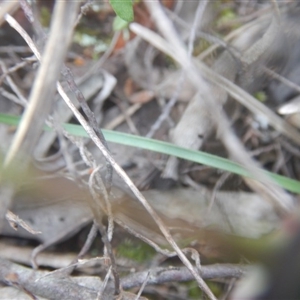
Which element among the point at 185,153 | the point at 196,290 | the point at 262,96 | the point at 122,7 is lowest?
the point at 196,290

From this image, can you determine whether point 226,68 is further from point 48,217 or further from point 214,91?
point 48,217

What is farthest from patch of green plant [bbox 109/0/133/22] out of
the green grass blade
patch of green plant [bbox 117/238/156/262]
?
patch of green plant [bbox 117/238/156/262]

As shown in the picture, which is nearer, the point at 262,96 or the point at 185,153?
the point at 185,153

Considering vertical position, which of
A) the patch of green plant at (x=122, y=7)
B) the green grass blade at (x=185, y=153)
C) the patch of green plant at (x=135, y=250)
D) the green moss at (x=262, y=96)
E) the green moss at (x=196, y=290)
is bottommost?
the green moss at (x=196, y=290)

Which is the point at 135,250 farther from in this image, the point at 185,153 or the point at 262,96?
the point at 262,96

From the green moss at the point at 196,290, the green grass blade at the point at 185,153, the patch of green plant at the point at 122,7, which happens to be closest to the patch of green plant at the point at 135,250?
the green moss at the point at 196,290

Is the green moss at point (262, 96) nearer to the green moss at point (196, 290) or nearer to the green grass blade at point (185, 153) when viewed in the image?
the green grass blade at point (185, 153)

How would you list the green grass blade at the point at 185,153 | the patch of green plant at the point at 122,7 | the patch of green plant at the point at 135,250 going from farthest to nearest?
the patch of green plant at the point at 135,250 → the green grass blade at the point at 185,153 → the patch of green plant at the point at 122,7

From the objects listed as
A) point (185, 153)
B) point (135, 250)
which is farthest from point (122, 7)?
point (135, 250)
